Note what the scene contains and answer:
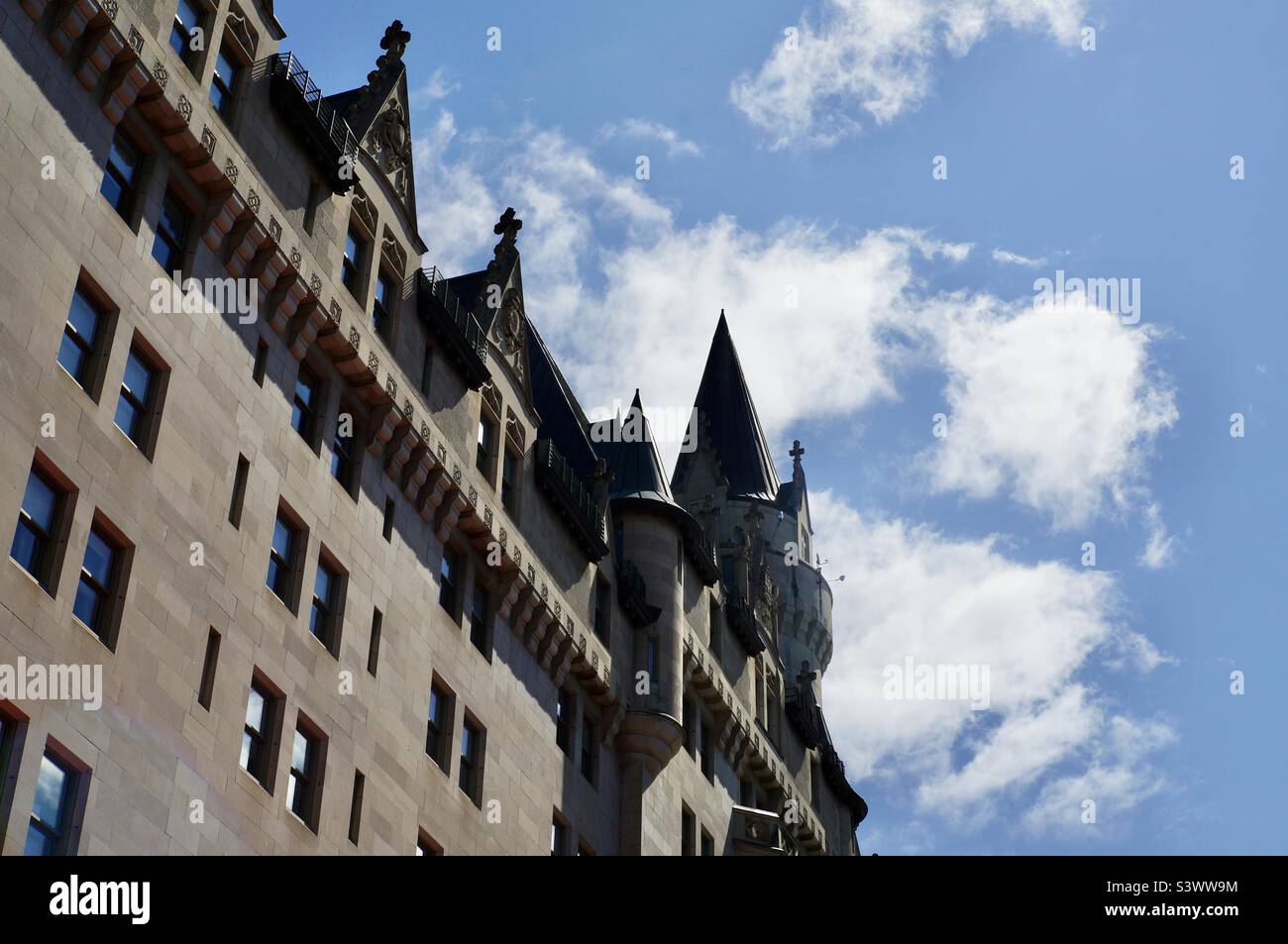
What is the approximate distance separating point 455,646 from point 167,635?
11918 mm

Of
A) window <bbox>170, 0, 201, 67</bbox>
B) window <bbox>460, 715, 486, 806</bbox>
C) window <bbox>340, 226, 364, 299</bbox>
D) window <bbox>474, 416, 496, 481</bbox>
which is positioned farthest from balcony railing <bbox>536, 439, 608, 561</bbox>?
window <bbox>170, 0, 201, 67</bbox>

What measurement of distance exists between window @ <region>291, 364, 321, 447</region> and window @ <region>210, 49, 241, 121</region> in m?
5.50

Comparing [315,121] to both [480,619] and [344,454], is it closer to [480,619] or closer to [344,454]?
[344,454]

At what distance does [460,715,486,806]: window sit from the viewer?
1634 inches

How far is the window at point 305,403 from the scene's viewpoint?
3778cm

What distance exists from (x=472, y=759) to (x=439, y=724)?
5.03 ft

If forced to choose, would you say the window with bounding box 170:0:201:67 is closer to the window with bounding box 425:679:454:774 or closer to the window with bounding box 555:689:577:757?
the window with bounding box 425:679:454:774

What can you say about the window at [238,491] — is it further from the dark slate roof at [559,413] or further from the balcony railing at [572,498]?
the dark slate roof at [559,413]

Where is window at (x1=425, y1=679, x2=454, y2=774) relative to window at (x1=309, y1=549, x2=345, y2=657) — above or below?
below

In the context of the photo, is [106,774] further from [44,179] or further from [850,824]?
[850,824]

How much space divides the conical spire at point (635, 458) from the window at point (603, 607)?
5.29m

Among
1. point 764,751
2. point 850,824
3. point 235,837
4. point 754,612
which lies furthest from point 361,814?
point 850,824

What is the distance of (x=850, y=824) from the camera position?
238ft

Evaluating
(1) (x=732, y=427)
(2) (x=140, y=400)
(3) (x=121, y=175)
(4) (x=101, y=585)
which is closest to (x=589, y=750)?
(2) (x=140, y=400)
